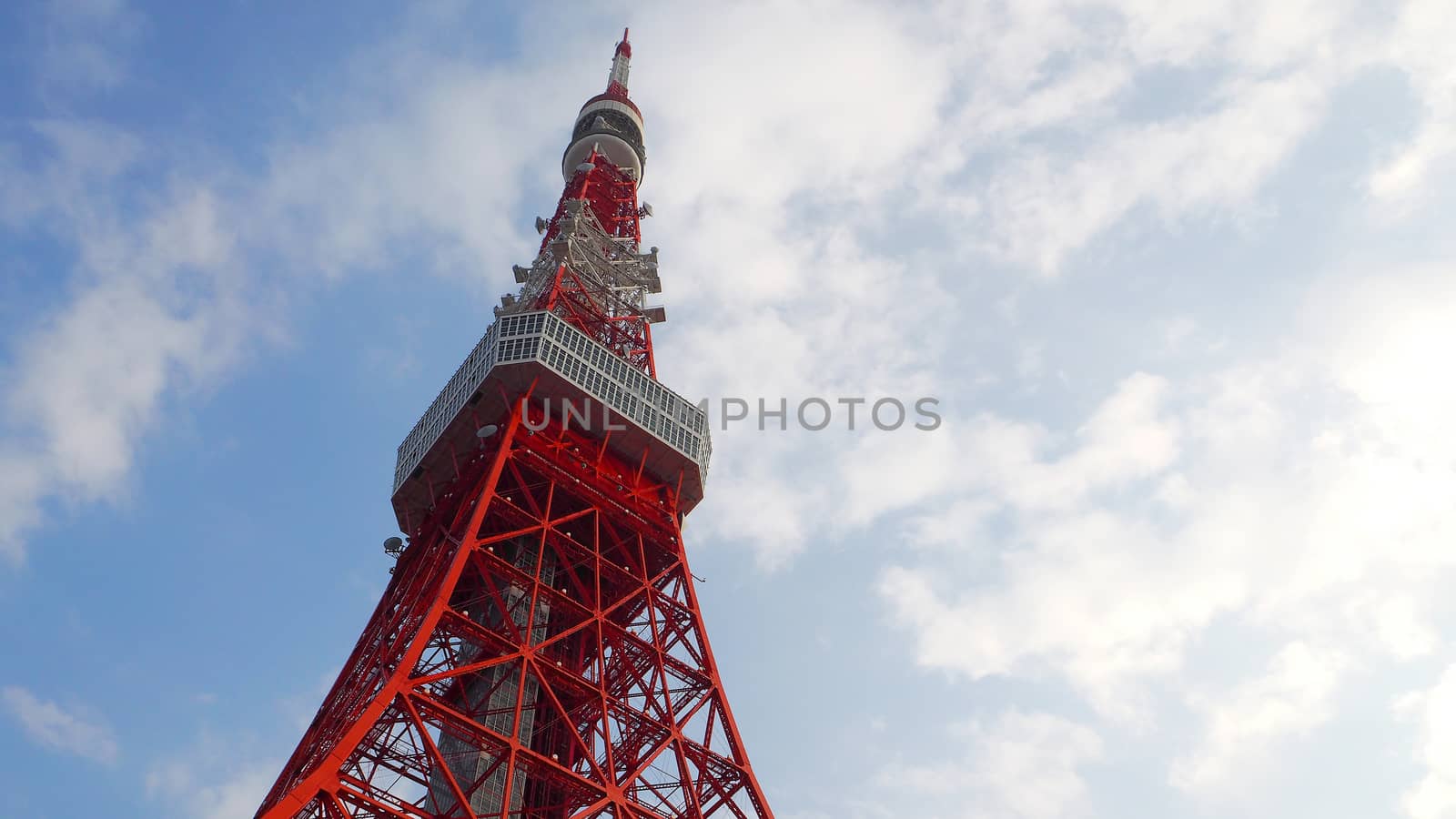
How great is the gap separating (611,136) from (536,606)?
120 ft

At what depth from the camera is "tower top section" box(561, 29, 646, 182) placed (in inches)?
2704

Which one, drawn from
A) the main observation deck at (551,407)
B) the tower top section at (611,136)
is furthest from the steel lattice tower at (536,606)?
the tower top section at (611,136)

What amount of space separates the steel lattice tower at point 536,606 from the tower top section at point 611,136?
680 inches

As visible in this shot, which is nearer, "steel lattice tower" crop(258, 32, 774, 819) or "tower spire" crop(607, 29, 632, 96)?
"steel lattice tower" crop(258, 32, 774, 819)

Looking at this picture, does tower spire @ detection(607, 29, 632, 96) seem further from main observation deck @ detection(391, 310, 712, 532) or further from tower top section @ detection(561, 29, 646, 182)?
main observation deck @ detection(391, 310, 712, 532)

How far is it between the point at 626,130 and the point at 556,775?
1805 inches

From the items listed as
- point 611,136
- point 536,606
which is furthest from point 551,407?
point 611,136

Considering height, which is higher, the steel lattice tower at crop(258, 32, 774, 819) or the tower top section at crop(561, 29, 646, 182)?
the tower top section at crop(561, 29, 646, 182)

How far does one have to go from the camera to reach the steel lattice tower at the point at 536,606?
3303 centimetres

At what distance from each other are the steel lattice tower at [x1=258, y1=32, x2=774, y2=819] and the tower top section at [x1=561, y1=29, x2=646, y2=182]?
17268mm

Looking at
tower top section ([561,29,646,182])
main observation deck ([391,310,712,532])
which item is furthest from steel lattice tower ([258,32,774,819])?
tower top section ([561,29,646,182])

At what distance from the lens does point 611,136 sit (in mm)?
68938

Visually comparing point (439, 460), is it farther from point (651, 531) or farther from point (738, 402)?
point (738, 402)

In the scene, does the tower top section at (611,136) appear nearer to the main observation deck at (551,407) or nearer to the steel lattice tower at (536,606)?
the steel lattice tower at (536,606)
